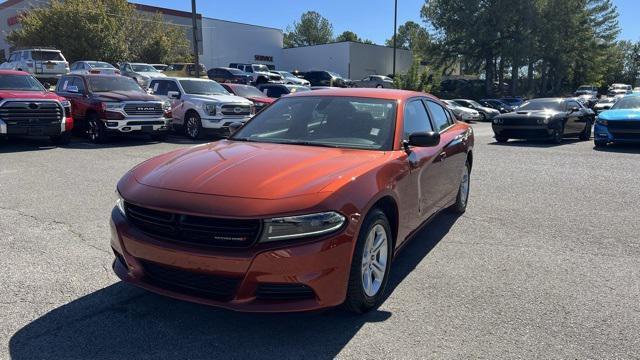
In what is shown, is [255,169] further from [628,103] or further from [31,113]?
[628,103]

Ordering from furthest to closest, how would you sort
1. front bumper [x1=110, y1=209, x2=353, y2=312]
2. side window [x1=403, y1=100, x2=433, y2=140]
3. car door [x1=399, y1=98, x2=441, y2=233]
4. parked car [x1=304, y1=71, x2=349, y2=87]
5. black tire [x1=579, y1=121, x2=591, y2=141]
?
parked car [x1=304, y1=71, x2=349, y2=87], black tire [x1=579, y1=121, x2=591, y2=141], side window [x1=403, y1=100, x2=433, y2=140], car door [x1=399, y1=98, x2=441, y2=233], front bumper [x1=110, y1=209, x2=353, y2=312]

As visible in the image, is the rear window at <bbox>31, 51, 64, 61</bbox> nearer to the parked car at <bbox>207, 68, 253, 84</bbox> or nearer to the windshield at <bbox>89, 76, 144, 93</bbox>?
the parked car at <bbox>207, 68, 253, 84</bbox>

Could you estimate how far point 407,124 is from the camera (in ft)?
14.9

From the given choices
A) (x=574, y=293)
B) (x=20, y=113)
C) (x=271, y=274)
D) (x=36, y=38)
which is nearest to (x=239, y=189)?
(x=271, y=274)

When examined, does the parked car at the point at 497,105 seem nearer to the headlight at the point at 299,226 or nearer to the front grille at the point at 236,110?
the front grille at the point at 236,110

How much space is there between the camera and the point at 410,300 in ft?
12.5

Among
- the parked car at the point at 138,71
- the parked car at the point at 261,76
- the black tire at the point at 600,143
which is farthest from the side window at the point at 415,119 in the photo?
the parked car at the point at 261,76

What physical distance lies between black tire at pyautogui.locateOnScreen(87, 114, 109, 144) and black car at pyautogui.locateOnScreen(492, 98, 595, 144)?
37.3ft

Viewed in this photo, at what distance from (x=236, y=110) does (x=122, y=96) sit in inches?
122

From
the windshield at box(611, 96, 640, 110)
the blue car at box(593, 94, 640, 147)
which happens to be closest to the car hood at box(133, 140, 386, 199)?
the blue car at box(593, 94, 640, 147)

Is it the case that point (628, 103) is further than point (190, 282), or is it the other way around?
point (628, 103)

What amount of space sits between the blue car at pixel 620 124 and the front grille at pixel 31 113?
14294 millimetres

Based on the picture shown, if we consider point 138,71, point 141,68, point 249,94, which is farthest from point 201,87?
point 141,68

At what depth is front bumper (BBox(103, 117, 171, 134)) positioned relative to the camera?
1266 cm
